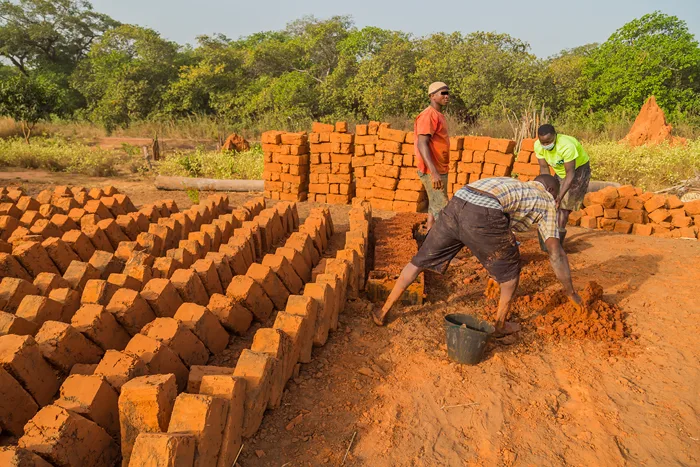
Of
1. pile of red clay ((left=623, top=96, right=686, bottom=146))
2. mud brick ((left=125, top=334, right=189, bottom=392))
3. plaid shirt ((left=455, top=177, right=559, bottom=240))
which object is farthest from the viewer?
pile of red clay ((left=623, top=96, right=686, bottom=146))

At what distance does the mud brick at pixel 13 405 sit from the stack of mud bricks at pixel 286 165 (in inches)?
257

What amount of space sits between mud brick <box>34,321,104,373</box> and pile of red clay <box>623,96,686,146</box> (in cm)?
1577

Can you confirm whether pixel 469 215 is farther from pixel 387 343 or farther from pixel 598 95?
pixel 598 95

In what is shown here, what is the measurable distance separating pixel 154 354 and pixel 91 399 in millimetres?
456

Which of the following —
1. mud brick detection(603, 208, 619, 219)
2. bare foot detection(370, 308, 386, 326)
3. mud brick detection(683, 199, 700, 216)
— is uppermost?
mud brick detection(683, 199, 700, 216)

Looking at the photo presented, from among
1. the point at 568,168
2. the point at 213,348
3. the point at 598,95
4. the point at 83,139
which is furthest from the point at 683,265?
the point at 83,139

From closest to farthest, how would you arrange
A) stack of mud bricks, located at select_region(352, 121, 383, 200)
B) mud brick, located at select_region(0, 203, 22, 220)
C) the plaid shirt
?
1. the plaid shirt
2. mud brick, located at select_region(0, 203, 22, 220)
3. stack of mud bricks, located at select_region(352, 121, 383, 200)

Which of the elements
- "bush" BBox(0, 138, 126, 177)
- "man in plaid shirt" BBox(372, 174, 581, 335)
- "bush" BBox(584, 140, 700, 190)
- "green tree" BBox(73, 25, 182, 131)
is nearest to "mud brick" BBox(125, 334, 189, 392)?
"man in plaid shirt" BBox(372, 174, 581, 335)

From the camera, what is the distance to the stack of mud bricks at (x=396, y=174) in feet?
26.1

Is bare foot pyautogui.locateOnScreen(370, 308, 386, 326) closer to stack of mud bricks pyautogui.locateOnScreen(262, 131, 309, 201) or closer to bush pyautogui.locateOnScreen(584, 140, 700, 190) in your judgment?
stack of mud bricks pyautogui.locateOnScreen(262, 131, 309, 201)

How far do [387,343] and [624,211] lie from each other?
17.8 feet

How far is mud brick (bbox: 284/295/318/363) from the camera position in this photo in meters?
3.27

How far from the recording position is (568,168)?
5.32m

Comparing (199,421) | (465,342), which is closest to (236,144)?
(465,342)
